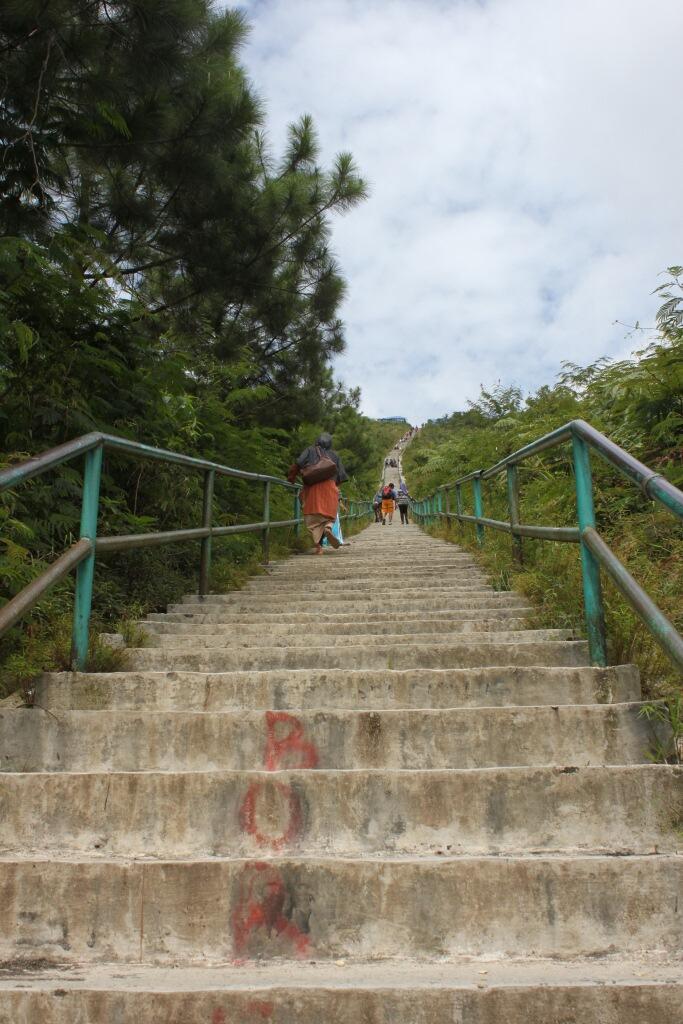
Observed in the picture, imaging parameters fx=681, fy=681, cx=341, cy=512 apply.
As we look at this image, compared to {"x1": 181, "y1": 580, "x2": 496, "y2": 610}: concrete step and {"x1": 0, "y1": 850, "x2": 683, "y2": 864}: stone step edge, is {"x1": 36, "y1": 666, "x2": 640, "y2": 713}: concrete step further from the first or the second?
{"x1": 181, "y1": 580, "x2": 496, "y2": 610}: concrete step

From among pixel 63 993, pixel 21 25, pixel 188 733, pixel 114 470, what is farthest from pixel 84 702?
pixel 21 25

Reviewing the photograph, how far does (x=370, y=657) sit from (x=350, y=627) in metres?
0.79

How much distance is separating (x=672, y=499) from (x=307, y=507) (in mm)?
6385

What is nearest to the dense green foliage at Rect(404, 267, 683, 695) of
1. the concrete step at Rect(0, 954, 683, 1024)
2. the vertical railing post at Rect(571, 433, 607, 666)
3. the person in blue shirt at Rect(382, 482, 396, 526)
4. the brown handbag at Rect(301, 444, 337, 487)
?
the vertical railing post at Rect(571, 433, 607, 666)

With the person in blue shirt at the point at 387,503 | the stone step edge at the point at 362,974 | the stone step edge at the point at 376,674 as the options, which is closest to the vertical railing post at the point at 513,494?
the stone step edge at the point at 376,674

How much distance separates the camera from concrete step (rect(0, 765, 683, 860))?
1.88 meters

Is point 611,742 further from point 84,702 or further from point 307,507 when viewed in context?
point 307,507

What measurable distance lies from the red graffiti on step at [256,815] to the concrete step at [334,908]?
0.23 m

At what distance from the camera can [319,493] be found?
7938 millimetres

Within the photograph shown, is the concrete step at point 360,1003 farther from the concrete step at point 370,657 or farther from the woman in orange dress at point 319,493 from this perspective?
the woman in orange dress at point 319,493

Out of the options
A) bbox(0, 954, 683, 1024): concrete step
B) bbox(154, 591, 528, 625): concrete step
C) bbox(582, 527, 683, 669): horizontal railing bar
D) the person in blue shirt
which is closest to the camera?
bbox(0, 954, 683, 1024): concrete step

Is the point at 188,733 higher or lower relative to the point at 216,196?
lower

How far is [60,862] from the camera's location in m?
1.68

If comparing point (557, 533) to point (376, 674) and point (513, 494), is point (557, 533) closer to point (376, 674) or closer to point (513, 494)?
point (376, 674)
